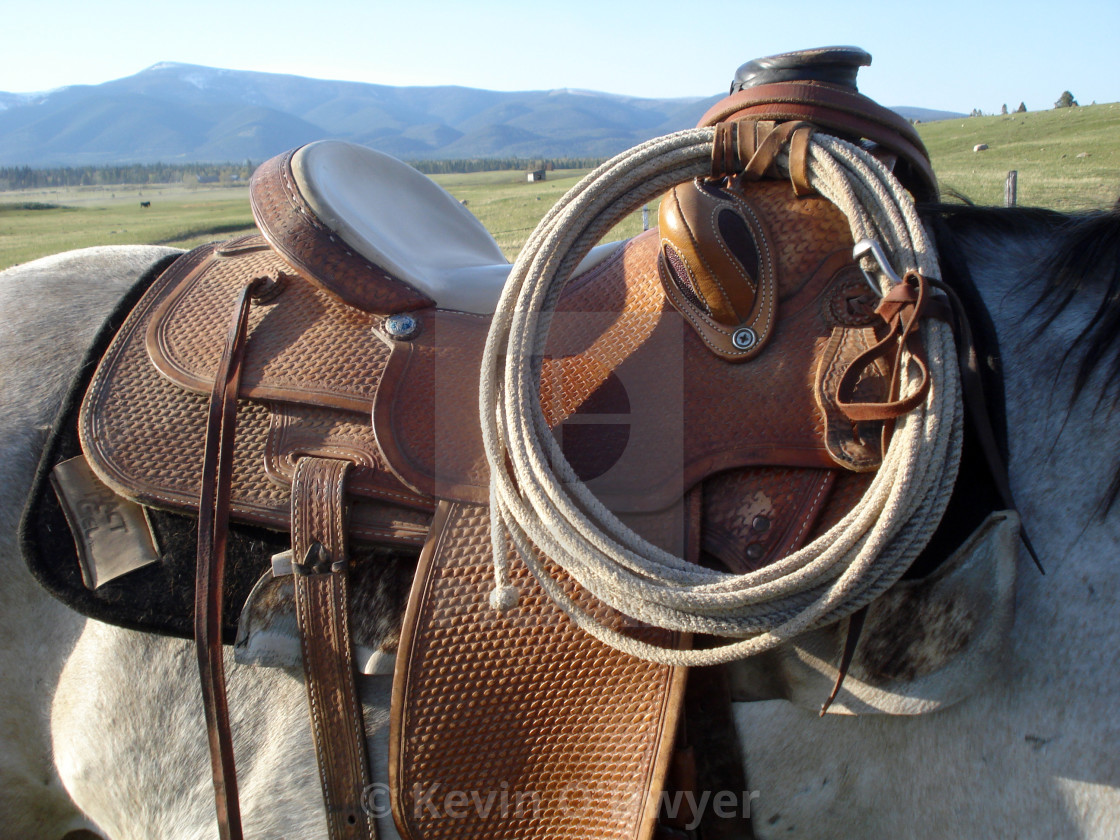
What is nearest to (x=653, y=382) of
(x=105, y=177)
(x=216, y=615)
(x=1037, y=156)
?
(x=216, y=615)

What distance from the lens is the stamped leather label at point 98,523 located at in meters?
1.25

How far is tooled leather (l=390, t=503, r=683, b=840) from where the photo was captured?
102 centimetres

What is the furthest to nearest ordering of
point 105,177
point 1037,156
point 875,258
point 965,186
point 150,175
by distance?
point 150,175 < point 105,177 < point 1037,156 < point 965,186 < point 875,258

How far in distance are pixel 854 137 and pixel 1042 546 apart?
25.3 inches

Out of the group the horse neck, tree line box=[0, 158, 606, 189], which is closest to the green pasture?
the horse neck

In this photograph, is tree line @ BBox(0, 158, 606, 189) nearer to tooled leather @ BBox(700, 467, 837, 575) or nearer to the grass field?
the grass field

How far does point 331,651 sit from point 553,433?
466 mm

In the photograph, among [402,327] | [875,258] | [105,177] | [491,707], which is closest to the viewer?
[875,258]

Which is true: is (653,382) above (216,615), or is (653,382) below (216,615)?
above

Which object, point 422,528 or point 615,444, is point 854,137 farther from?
point 422,528

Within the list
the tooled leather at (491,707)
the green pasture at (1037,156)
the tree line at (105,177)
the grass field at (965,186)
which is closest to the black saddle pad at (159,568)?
the tooled leather at (491,707)

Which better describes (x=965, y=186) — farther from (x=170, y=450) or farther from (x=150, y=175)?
(x=150, y=175)

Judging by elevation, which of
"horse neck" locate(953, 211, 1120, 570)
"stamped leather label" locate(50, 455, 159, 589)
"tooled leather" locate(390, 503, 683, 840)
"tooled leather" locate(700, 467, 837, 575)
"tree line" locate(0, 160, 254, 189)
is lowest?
"tooled leather" locate(390, 503, 683, 840)

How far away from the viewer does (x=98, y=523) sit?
1269mm
